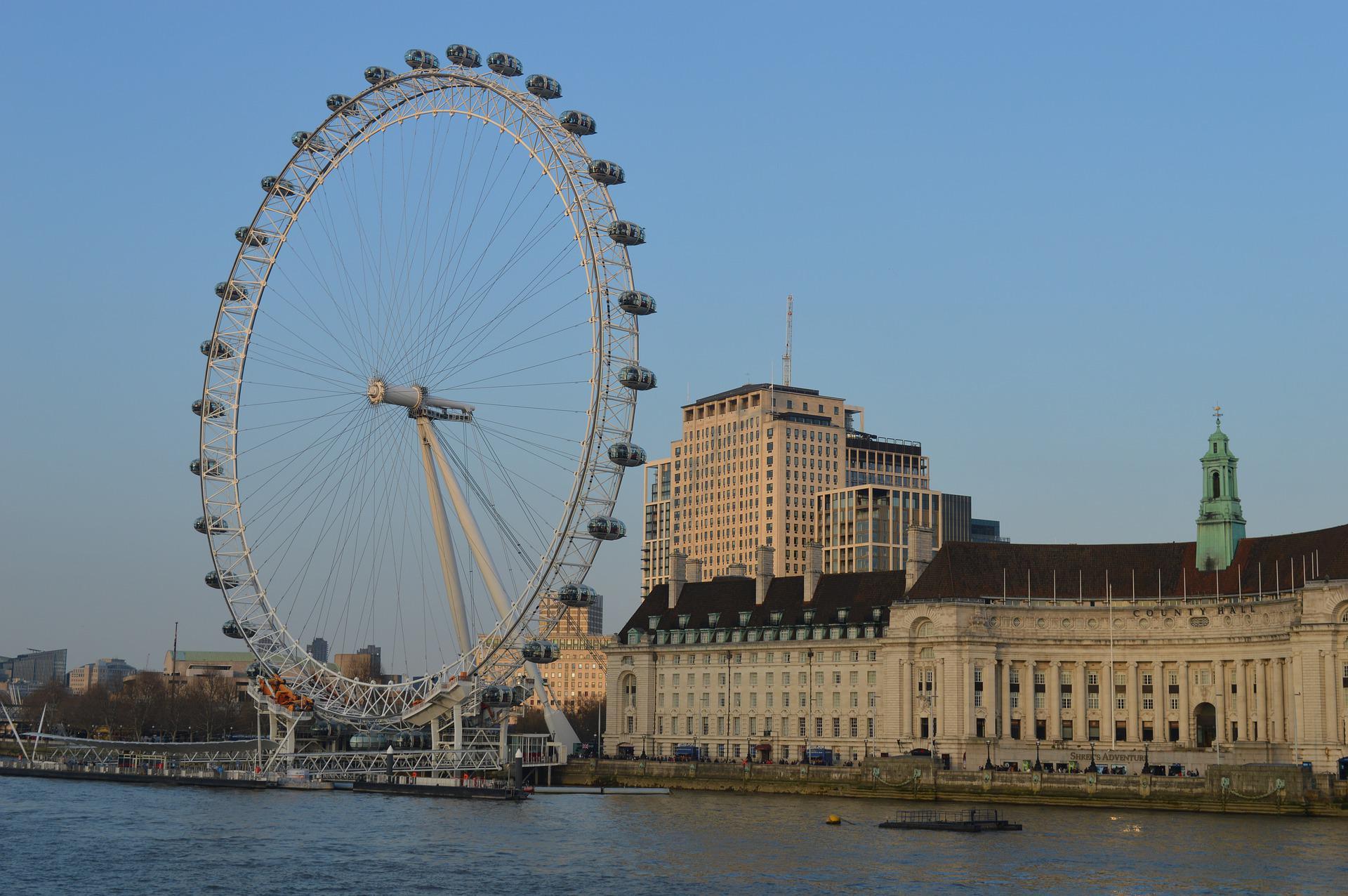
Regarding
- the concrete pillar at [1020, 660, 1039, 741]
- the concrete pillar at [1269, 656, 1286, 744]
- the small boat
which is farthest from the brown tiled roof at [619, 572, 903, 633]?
the small boat

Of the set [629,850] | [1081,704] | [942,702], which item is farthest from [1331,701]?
[629,850]

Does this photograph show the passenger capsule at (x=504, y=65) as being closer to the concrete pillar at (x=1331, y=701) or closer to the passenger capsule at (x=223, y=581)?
the passenger capsule at (x=223, y=581)

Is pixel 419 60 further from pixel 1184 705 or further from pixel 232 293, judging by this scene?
pixel 1184 705

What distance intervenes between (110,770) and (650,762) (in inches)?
1774

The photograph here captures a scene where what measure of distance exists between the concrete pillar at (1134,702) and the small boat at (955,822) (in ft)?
118

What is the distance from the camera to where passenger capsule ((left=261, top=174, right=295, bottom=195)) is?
110250 millimetres

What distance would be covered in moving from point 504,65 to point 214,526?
37.1 m

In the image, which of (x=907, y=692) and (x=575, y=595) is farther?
(x=907, y=692)

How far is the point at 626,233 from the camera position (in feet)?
329

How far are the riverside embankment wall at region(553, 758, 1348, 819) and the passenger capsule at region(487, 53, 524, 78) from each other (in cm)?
5018

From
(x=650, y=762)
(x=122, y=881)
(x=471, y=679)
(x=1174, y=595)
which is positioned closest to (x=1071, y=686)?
(x=1174, y=595)

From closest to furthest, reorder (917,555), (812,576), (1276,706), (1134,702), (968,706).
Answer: (1276,706) → (968,706) → (1134,702) → (917,555) → (812,576)

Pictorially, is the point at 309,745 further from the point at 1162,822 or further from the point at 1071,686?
the point at 1162,822

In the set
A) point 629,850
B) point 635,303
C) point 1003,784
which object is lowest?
point 629,850
